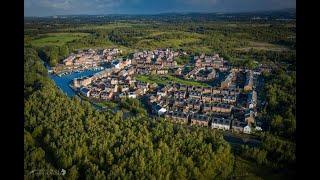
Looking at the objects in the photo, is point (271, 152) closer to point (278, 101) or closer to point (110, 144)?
point (278, 101)

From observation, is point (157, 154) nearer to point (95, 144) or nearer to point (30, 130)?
point (95, 144)

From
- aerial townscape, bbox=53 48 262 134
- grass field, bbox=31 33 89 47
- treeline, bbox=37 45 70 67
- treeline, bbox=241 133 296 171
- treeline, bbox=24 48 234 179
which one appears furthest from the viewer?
treeline, bbox=37 45 70 67

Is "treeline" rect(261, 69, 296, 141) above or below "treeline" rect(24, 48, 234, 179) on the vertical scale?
above

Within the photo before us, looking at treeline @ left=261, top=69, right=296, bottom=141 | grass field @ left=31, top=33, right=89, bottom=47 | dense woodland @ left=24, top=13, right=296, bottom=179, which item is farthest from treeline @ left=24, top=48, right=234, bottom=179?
treeline @ left=261, top=69, right=296, bottom=141

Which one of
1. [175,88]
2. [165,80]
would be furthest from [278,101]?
[165,80]

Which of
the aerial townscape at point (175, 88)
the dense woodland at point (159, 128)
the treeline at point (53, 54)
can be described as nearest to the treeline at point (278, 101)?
the dense woodland at point (159, 128)

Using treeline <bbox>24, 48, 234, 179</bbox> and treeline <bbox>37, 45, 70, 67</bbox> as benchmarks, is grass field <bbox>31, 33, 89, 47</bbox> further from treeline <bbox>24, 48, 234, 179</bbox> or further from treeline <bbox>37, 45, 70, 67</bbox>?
treeline <bbox>24, 48, 234, 179</bbox>
